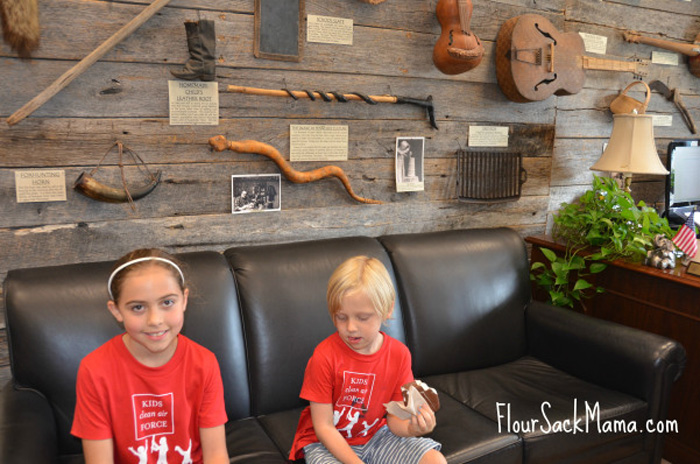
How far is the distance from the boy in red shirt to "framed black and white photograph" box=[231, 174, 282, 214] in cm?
80

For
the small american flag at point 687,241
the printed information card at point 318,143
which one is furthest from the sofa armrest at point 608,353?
the printed information card at point 318,143

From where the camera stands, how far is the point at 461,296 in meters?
2.18

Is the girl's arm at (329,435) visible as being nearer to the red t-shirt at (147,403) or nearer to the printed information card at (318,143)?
the red t-shirt at (147,403)

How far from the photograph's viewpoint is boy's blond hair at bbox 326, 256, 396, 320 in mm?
1384

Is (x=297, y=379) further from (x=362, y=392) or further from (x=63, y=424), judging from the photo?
(x=63, y=424)

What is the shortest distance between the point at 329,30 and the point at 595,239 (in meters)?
1.48

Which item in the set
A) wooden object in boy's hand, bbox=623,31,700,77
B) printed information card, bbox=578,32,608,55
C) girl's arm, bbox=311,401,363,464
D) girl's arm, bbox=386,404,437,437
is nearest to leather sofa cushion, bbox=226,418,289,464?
girl's arm, bbox=311,401,363,464

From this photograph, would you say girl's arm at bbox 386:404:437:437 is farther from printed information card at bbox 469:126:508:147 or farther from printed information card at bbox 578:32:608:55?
printed information card at bbox 578:32:608:55

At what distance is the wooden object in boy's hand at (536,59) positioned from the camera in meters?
2.53

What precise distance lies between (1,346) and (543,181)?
2499 mm

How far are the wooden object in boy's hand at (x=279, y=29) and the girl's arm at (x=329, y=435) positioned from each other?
1.29m

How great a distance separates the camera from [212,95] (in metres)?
1.99

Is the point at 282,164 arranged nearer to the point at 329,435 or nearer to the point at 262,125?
the point at 262,125

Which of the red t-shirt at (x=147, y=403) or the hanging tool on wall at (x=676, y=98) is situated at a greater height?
the hanging tool on wall at (x=676, y=98)
